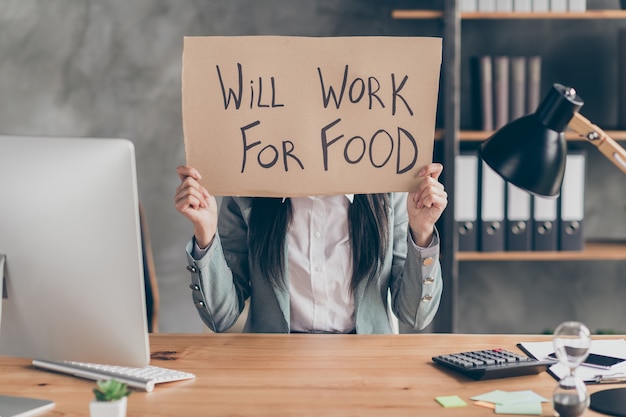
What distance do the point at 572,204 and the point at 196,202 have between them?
1.56 meters

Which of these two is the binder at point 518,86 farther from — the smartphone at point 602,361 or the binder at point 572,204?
the smartphone at point 602,361

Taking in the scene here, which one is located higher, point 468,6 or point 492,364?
point 468,6

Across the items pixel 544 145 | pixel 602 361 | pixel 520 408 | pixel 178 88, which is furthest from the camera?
pixel 178 88

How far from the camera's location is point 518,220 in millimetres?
2564

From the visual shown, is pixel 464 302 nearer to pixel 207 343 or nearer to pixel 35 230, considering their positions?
pixel 207 343

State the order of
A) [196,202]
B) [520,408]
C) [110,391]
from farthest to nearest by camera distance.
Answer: [196,202], [520,408], [110,391]

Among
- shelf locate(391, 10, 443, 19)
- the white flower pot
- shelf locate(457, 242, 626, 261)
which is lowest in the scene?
shelf locate(457, 242, 626, 261)

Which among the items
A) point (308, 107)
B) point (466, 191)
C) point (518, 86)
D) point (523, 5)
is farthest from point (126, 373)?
point (523, 5)

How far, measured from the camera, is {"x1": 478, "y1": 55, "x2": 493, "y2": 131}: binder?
2553 mm

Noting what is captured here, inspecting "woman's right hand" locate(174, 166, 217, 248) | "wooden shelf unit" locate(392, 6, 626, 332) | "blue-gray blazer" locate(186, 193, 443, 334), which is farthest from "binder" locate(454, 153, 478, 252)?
"woman's right hand" locate(174, 166, 217, 248)

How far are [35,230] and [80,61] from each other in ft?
6.59

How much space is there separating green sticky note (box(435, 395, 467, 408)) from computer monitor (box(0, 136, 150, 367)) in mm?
423

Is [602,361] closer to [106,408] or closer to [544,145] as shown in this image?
[544,145]

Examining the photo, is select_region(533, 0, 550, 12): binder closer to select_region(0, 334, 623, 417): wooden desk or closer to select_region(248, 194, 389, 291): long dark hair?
select_region(248, 194, 389, 291): long dark hair
